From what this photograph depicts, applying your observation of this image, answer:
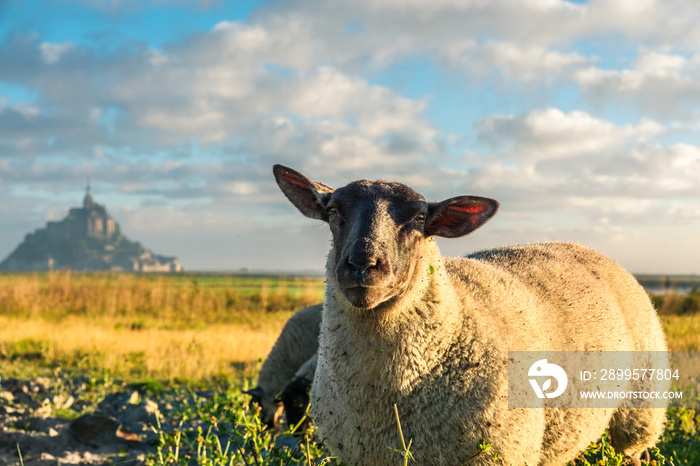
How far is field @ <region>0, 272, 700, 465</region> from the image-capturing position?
559 cm

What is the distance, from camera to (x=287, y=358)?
7.99 metres

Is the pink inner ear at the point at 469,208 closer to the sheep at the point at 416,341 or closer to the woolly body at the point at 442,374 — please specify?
the sheep at the point at 416,341

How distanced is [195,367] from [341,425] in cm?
960

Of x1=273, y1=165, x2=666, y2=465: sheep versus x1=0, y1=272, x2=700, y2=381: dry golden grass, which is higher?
x1=273, y1=165, x2=666, y2=465: sheep

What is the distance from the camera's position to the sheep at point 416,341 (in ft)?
11.8

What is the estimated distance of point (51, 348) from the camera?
14.2 meters

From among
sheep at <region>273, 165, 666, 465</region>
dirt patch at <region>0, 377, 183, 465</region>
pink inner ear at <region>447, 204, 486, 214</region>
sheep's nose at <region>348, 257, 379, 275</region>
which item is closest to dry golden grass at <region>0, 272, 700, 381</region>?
dirt patch at <region>0, 377, 183, 465</region>

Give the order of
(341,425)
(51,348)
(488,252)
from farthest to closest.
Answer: (51,348), (488,252), (341,425)

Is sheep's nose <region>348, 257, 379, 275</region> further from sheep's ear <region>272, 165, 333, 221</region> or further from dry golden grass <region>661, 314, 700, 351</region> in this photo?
dry golden grass <region>661, 314, 700, 351</region>

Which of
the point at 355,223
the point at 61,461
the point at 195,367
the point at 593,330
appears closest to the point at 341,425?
the point at 355,223

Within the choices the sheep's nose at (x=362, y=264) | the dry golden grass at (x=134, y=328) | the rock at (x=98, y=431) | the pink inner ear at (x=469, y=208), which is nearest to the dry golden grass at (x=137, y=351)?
the dry golden grass at (x=134, y=328)

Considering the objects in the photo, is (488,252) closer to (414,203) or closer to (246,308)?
(414,203)

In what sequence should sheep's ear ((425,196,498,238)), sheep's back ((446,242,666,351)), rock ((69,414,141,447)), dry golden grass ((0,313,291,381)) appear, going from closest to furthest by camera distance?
sheep's ear ((425,196,498,238))
sheep's back ((446,242,666,351))
rock ((69,414,141,447))
dry golden grass ((0,313,291,381))

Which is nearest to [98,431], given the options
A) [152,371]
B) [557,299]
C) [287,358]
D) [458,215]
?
[287,358]
